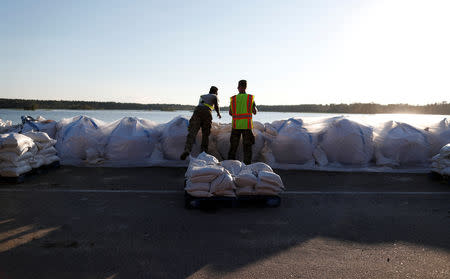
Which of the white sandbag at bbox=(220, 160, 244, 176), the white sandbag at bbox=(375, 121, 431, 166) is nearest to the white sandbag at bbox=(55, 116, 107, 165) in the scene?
the white sandbag at bbox=(220, 160, 244, 176)

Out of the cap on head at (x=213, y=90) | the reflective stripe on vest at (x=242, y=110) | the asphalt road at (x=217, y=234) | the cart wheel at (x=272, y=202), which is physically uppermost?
the cap on head at (x=213, y=90)

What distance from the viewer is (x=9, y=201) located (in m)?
4.68

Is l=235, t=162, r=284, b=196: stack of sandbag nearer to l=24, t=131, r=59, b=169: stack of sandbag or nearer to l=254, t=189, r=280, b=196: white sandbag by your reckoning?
l=254, t=189, r=280, b=196: white sandbag

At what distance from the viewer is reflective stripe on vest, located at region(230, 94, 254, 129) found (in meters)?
6.88

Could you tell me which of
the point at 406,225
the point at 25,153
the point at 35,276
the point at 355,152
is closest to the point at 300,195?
the point at 406,225

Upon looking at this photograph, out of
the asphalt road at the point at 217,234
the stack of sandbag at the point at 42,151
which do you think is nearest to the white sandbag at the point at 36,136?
the stack of sandbag at the point at 42,151

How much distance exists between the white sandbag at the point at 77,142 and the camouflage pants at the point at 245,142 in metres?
3.20

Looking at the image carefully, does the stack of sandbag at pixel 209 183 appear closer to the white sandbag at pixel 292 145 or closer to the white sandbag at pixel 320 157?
the white sandbag at pixel 292 145

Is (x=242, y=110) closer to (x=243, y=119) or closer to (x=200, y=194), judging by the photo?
(x=243, y=119)

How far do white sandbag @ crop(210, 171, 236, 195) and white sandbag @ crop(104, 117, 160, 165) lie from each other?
3628 mm

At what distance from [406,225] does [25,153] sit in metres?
6.43

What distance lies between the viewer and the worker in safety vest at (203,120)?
7480 millimetres

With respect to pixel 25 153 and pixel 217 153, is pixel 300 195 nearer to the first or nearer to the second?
pixel 217 153

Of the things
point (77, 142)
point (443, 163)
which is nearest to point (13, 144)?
point (77, 142)
